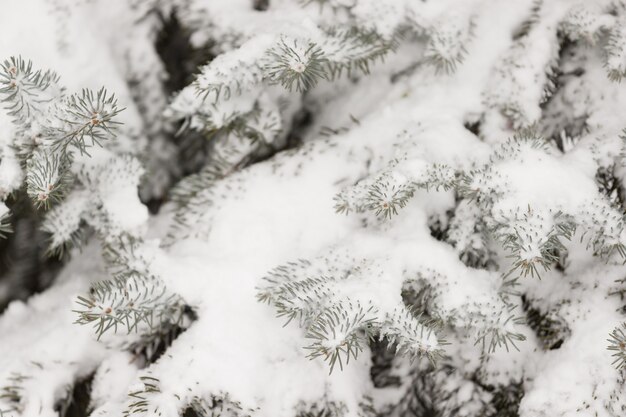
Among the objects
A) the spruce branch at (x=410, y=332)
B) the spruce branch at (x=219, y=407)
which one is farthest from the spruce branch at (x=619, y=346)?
the spruce branch at (x=219, y=407)

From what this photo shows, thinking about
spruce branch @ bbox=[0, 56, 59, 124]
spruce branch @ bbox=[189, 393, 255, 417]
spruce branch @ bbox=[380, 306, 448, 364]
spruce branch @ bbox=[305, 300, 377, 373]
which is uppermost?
spruce branch @ bbox=[0, 56, 59, 124]

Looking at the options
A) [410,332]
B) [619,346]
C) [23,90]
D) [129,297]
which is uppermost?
[23,90]

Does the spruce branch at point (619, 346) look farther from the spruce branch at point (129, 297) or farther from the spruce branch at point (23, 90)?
the spruce branch at point (23, 90)

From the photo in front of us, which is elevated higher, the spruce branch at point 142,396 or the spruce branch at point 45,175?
the spruce branch at point 45,175

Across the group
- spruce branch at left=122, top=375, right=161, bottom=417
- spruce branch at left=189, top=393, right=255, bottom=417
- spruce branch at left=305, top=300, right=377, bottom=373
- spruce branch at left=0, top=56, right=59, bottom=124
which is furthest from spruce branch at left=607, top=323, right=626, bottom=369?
spruce branch at left=0, top=56, right=59, bottom=124

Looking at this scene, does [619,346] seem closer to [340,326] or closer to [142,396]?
[340,326]

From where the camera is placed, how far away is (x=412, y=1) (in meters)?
1.31

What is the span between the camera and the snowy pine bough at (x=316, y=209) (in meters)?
1.05

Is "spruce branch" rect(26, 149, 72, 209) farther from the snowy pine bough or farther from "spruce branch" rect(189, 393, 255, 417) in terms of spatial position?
"spruce branch" rect(189, 393, 255, 417)

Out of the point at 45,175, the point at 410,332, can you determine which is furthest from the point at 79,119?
the point at 410,332

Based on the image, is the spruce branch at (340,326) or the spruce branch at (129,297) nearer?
the spruce branch at (340,326)

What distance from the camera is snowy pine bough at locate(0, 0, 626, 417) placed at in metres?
1.05

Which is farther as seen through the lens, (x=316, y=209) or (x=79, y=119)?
(x=316, y=209)

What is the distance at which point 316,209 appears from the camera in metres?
1.26
